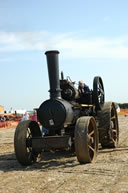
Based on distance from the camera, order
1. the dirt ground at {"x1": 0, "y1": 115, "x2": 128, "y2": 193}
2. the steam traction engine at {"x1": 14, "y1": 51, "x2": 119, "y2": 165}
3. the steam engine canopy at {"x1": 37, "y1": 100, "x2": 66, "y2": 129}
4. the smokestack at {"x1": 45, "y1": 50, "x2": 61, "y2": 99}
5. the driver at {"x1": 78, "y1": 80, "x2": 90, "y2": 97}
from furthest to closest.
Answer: the driver at {"x1": 78, "y1": 80, "x2": 90, "y2": 97}, the smokestack at {"x1": 45, "y1": 50, "x2": 61, "y2": 99}, the steam engine canopy at {"x1": 37, "y1": 100, "x2": 66, "y2": 129}, the steam traction engine at {"x1": 14, "y1": 51, "x2": 119, "y2": 165}, the dirt ground at {"x1": 0, "y1": 115, "x2": 128, "y2": 193}

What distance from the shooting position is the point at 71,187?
4012mm

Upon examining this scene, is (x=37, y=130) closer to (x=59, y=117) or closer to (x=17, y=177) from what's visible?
(x=59, y=117)

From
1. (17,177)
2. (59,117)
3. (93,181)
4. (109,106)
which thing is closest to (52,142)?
(59,117)

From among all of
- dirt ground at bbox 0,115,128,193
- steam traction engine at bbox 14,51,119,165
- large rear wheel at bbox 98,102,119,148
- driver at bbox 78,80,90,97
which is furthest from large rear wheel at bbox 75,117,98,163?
driver at bbox 78,80,90,97

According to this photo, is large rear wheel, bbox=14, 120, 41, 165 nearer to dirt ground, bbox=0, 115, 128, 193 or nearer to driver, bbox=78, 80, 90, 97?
dirt ground, bbox=0, 115, 128, 193

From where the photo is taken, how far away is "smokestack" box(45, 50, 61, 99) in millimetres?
6141

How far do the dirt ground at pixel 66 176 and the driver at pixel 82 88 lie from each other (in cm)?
178

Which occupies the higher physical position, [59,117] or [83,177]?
[59,117]

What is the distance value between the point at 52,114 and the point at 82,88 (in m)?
1.65

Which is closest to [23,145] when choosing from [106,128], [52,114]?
[52,114]

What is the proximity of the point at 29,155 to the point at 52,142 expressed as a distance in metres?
0.66

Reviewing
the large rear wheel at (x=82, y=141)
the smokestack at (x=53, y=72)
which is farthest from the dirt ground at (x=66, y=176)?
the smokestack at (x=53, y=72)

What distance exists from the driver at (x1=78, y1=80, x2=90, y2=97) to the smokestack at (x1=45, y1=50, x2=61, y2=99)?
121cm

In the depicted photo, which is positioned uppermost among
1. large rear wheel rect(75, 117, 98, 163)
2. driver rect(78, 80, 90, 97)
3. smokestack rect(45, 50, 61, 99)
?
smokestack rect(45, 50, 61, 99)
